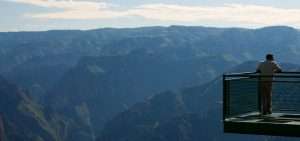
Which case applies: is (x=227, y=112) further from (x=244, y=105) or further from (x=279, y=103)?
(x=279, y=103)

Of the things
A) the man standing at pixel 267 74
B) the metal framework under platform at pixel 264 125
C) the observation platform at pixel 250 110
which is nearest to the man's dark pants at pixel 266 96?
the man standing at pixel 267 74

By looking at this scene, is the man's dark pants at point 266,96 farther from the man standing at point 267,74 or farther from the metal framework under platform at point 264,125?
the metal framework under platform at point 264,125

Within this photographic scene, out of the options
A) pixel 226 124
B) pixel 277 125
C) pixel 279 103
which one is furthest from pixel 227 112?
pixel 279 103

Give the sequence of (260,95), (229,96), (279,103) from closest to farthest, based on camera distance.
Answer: (229,96) → (260,95) → (279,103)

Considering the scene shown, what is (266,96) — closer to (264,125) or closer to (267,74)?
(267,74)

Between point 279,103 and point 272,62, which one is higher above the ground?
point 272,62

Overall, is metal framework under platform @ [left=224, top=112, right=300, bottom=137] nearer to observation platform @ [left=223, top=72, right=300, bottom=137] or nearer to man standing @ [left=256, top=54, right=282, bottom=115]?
observation platform @ [left=223, top=72, right=300, bottom=137]

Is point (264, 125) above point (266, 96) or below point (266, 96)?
below

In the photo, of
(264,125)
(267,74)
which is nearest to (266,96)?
(267,74)

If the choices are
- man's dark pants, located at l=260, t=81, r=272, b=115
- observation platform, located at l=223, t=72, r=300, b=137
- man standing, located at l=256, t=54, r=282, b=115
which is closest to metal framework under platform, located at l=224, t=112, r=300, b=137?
observation platform, located at l=223, t=72, r=300, b=137
